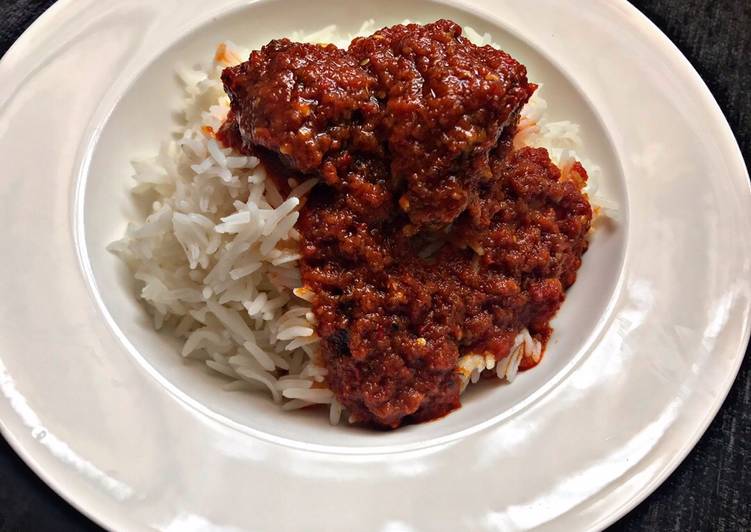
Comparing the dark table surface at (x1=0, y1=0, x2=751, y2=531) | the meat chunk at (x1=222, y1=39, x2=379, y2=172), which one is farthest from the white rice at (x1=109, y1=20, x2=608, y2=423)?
the dark table surface at (x1=0, y1=0, x2=751, y2=531)

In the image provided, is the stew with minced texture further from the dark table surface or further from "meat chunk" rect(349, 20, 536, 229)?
the dark table surface

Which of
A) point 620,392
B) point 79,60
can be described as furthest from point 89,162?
point 620,392

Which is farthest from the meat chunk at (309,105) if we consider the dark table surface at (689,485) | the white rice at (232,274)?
the dark table surface at (689,485)

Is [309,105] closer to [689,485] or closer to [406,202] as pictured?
[406,202]

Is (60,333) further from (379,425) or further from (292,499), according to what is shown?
(379,425)

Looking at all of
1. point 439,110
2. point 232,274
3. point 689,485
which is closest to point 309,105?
point 439,110

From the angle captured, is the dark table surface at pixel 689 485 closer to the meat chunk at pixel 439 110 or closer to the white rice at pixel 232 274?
the white rice at pixel 232 274
